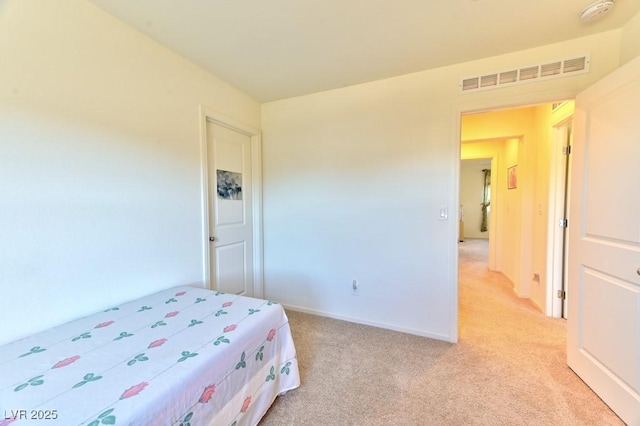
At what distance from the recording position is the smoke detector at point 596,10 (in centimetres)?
Result: 148

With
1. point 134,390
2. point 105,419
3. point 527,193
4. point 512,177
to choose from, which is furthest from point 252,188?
point 512,177

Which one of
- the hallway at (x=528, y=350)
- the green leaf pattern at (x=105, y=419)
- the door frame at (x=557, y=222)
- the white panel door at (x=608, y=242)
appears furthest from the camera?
the door frame at (x=557, y=222)

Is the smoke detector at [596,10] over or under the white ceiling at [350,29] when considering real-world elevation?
under

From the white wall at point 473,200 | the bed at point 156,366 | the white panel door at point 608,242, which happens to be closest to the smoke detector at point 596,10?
the white panel door at point 608,242

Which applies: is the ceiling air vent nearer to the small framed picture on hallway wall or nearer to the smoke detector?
the smoke detector

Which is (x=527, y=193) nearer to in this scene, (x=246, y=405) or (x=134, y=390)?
(x=246, y=405)

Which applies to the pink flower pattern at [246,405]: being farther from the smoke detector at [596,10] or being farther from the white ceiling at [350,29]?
the smoke detector at [596,10]

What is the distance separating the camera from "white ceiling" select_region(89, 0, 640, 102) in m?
1.53

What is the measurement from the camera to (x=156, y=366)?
3.34 feet

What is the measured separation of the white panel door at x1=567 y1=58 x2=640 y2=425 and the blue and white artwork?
110 inches

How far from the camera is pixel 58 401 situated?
832 millimetres

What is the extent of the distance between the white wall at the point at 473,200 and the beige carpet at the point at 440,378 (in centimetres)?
633

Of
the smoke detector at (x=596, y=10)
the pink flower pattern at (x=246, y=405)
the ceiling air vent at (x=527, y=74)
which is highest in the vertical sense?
the smoke detector at (x=596, y=10)

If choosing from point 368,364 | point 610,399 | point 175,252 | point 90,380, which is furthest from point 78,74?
point 610,399
